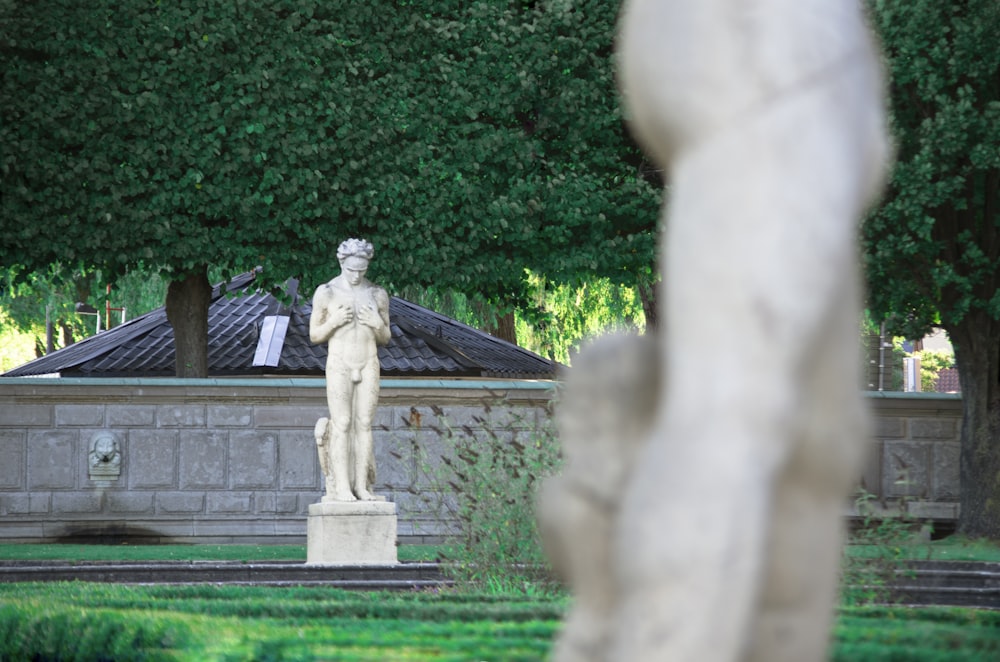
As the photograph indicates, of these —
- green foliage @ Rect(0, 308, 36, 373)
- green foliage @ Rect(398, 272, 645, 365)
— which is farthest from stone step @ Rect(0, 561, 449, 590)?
green foliage @ Rect(0, 308, 36, 373)

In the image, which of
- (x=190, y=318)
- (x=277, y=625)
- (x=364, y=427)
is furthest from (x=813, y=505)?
(x=190, y=318)

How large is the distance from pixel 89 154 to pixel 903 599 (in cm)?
1228

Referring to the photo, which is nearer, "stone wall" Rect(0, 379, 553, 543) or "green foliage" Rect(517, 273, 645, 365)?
"stone wall" Rect(0, 379, 553, 543)

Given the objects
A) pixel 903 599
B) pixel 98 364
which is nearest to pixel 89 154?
pixel 98 364

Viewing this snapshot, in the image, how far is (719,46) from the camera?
2.54 m

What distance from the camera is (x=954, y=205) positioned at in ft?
55.3

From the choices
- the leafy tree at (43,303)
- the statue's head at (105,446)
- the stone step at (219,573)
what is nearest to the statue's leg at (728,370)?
the stone step at (219,573)

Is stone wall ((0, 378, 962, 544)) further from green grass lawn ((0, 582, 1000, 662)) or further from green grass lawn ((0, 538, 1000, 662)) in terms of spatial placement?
green grass lawn ((0, 582, 1000, 662))

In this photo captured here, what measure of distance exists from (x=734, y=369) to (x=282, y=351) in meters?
24.0

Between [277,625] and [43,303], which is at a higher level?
[43,303]

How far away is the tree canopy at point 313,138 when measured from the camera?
18.4 meters

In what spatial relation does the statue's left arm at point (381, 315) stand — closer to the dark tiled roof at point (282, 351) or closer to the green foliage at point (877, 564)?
the green foliage at point (877, 564)

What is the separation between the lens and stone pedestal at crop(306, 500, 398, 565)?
13.4m

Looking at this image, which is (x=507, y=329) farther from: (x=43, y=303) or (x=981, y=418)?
(x=981, y=418)
